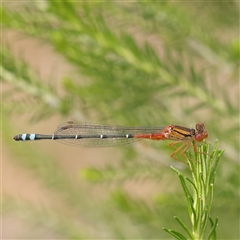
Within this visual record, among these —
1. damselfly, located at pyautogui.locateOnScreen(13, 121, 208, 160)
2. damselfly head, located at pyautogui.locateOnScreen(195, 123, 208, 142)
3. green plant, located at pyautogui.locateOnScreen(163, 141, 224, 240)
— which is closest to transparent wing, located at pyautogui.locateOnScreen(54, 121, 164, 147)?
damselfly, located at pyautogui.locateOnScreen(13, 121, 208, 160)

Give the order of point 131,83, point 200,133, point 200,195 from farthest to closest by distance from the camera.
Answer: point 131,83 < point 200,133 < point 200,195

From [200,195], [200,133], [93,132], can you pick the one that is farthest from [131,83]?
[200,195]

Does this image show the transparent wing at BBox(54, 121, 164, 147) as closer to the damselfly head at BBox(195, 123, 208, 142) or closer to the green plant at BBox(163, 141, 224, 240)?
the damselfly head at BBox(195, 123, 208, 142)

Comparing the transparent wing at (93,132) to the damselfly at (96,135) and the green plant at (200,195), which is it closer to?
the damselfly at (96,135)

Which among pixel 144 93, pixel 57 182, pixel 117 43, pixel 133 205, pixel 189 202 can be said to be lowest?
pixel 189 202

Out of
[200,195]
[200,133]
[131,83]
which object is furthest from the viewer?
[131,83]

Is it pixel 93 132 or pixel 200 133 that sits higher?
pixel 93 132

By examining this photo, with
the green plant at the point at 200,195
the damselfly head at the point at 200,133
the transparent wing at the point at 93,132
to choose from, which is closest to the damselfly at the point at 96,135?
the transparent wing at the point at 93,132

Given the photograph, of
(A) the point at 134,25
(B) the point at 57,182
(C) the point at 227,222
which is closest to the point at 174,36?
(A) the point at 134,25

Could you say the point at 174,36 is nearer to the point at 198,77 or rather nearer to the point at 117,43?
the point at 198,77

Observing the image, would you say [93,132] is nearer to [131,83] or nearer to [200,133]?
[131,83]

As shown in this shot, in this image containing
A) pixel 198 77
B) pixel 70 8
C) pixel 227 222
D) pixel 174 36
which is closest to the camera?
pixel 70 8
